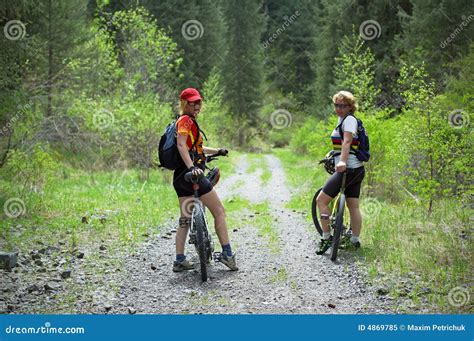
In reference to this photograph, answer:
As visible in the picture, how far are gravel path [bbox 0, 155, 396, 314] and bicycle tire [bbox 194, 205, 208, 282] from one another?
184 millimetres

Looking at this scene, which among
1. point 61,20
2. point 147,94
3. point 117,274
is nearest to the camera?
point 117,274

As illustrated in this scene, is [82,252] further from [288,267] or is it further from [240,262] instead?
[288,267]

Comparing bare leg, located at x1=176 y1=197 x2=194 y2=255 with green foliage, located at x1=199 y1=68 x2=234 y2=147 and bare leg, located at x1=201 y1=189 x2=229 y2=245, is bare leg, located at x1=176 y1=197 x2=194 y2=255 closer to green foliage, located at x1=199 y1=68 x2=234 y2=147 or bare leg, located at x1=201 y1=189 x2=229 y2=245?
bare leg, located at x1=201 y1=189 x2=229 y2=245

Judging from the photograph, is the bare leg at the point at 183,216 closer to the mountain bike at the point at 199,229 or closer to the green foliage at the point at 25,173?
the mountain bike at the point at 199,229

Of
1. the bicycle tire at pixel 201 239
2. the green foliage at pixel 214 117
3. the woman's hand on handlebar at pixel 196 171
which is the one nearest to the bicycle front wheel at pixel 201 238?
the bicycle tire at pixel 201 239

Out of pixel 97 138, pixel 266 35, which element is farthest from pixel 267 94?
pixel 97 138

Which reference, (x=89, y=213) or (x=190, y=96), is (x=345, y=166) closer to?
(x=190, y=96)

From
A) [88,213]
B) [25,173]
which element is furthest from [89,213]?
[25,173]

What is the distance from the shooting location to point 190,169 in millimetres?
5848

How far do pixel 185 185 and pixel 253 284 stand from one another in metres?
1.43

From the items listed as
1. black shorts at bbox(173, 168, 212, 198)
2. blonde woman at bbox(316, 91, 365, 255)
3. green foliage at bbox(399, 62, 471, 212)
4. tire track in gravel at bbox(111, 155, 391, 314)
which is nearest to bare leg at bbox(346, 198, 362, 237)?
blonde woman at bbox(316, 91, 365, 255)

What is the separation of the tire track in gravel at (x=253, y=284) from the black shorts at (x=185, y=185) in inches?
40.8

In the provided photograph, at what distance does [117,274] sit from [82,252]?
1081mm

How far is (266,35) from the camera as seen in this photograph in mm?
58156
